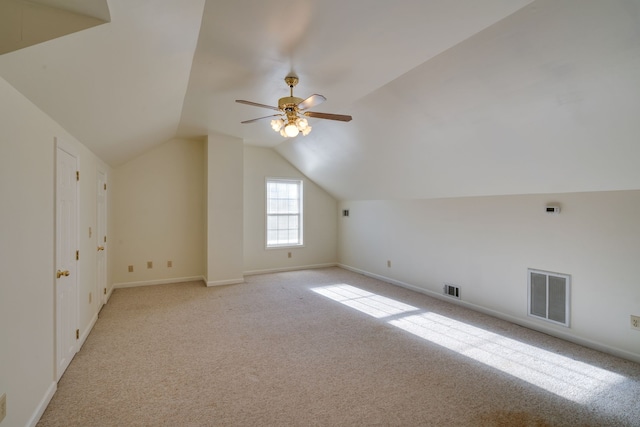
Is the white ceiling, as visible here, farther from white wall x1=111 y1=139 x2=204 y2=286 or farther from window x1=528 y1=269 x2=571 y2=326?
white wall x1=111 y1=139 x2=204 y2=286

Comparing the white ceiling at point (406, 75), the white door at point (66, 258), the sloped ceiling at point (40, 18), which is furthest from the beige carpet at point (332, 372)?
the sloped ceiling at point (40, 18)

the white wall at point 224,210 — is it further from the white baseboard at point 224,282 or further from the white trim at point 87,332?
the white trim at point 87,332

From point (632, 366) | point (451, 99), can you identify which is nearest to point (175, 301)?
point (451, 99)

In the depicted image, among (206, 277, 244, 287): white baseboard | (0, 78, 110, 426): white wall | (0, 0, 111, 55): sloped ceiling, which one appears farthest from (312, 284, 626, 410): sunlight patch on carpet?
(0, 0, 111, 55): sloped ceiling

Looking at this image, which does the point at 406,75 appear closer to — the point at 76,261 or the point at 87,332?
the point at 76,261

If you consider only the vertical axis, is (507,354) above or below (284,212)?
below

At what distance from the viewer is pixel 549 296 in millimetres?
3516

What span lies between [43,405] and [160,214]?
12.9 feet

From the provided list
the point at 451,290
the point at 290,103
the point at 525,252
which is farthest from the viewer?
the point at 451,290

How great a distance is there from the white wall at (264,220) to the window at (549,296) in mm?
4469

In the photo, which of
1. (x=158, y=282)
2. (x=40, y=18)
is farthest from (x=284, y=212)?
(x=40, y=18)

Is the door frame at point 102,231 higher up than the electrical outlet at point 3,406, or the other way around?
the door frame at point 102,231

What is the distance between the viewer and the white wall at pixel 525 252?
297 centimetres

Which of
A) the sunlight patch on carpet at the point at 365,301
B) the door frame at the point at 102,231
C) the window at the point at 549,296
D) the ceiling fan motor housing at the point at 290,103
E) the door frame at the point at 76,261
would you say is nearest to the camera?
the door frame at the point at 76,261
